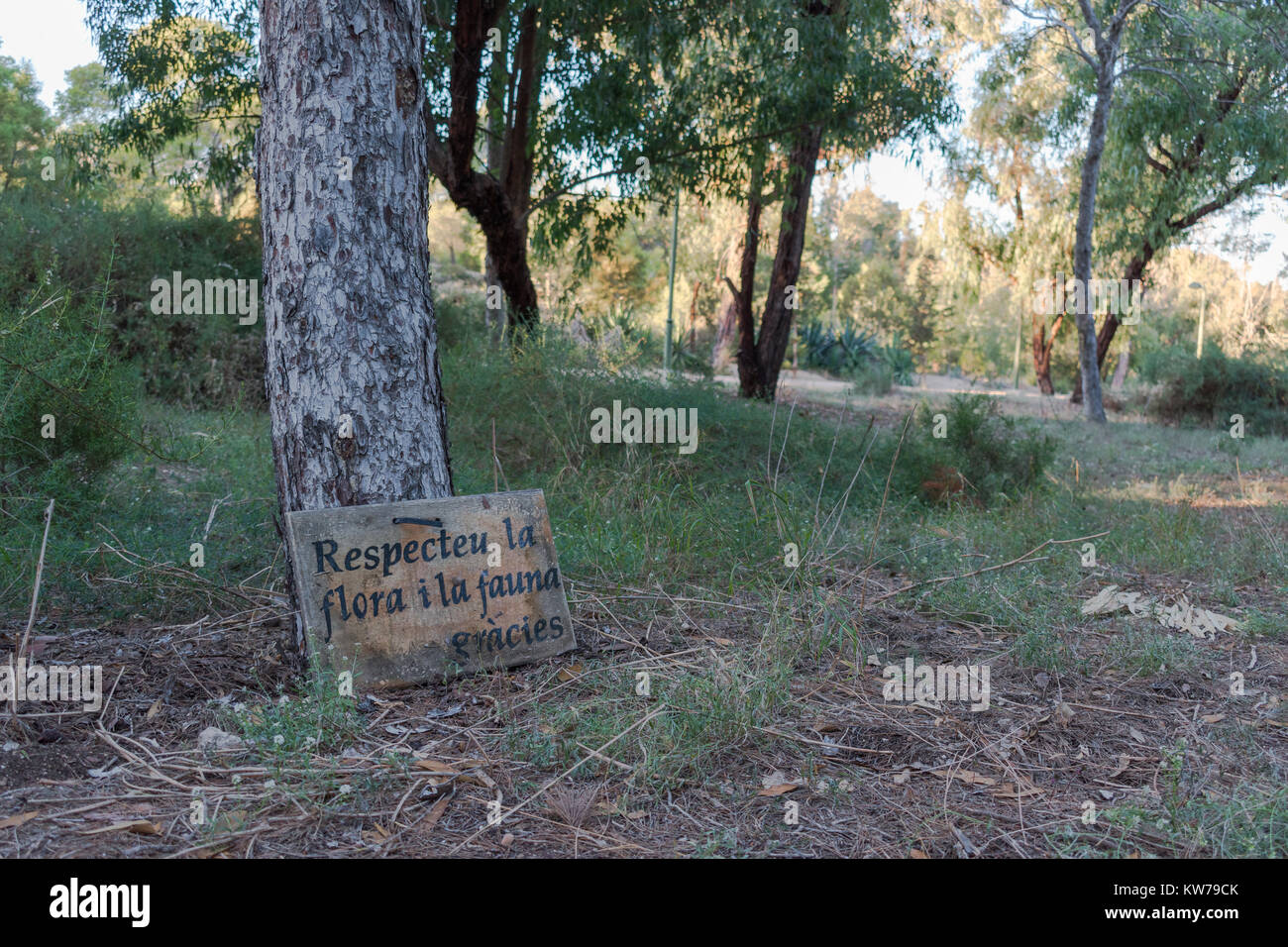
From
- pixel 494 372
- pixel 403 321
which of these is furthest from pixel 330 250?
pixel 494 372

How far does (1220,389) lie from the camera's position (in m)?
15.8

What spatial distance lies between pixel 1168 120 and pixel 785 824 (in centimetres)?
1761

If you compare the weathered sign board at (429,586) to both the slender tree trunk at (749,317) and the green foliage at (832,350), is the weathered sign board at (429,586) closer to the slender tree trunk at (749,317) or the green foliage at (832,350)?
the slender tree trunk at (749,317)

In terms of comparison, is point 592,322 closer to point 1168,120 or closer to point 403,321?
point 403,321

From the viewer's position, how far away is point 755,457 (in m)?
7.91

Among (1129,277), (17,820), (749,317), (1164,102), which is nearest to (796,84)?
(749,317)

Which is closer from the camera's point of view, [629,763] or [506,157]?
[629,763]

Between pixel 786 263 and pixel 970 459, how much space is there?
16.7 feet

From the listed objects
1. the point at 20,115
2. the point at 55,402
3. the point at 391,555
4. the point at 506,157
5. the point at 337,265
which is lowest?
the point at 391,555

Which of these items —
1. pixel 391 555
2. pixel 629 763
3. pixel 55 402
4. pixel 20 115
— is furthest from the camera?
pixel 20 115

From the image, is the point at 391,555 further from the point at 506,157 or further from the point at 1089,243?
the point at 1089,243

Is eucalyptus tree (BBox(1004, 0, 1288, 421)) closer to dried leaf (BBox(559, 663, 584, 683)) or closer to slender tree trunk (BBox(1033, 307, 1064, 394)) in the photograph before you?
slender tree trunk (BBox(1033, 307, 1064, 394))

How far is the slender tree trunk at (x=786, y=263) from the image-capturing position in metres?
11.2

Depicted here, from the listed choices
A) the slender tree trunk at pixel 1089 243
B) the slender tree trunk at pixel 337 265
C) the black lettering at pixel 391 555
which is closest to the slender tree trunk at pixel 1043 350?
the slender tree trunk at pixel 1089 243
